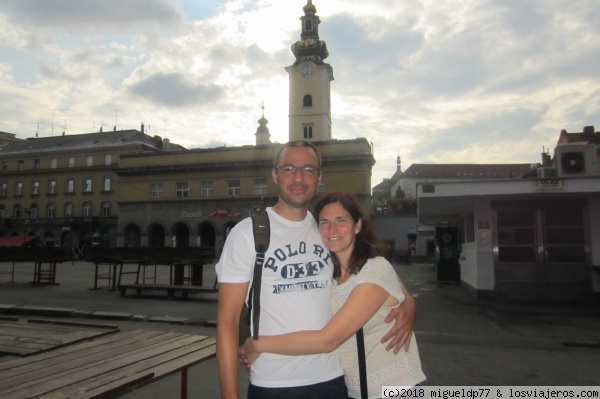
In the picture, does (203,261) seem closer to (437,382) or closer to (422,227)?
(437,382)

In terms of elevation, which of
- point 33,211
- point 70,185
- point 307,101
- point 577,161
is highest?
point 307,101

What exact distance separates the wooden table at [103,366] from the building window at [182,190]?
4139 cm

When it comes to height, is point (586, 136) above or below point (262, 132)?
below

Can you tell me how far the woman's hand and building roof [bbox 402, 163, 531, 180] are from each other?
106354 millimetres

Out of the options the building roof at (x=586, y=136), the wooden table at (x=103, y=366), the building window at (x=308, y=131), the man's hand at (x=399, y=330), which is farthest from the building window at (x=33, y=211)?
the man's hand at (x=399, y=330)

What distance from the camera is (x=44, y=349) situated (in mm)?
3861

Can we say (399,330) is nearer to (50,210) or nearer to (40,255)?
(40,255)

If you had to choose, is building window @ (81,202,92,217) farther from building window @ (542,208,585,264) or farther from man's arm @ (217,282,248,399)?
man's arm @ (217,282,248,399)

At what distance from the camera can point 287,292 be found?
2318 millimetres

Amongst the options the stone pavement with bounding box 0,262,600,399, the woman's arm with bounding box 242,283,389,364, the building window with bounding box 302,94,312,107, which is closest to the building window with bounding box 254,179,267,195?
the building window with bounding box 302,94,312,107

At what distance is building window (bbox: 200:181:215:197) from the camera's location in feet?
144

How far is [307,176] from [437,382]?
3999 mm

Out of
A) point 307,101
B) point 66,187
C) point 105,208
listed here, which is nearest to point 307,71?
point 307,101

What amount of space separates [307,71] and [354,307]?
5289cm
